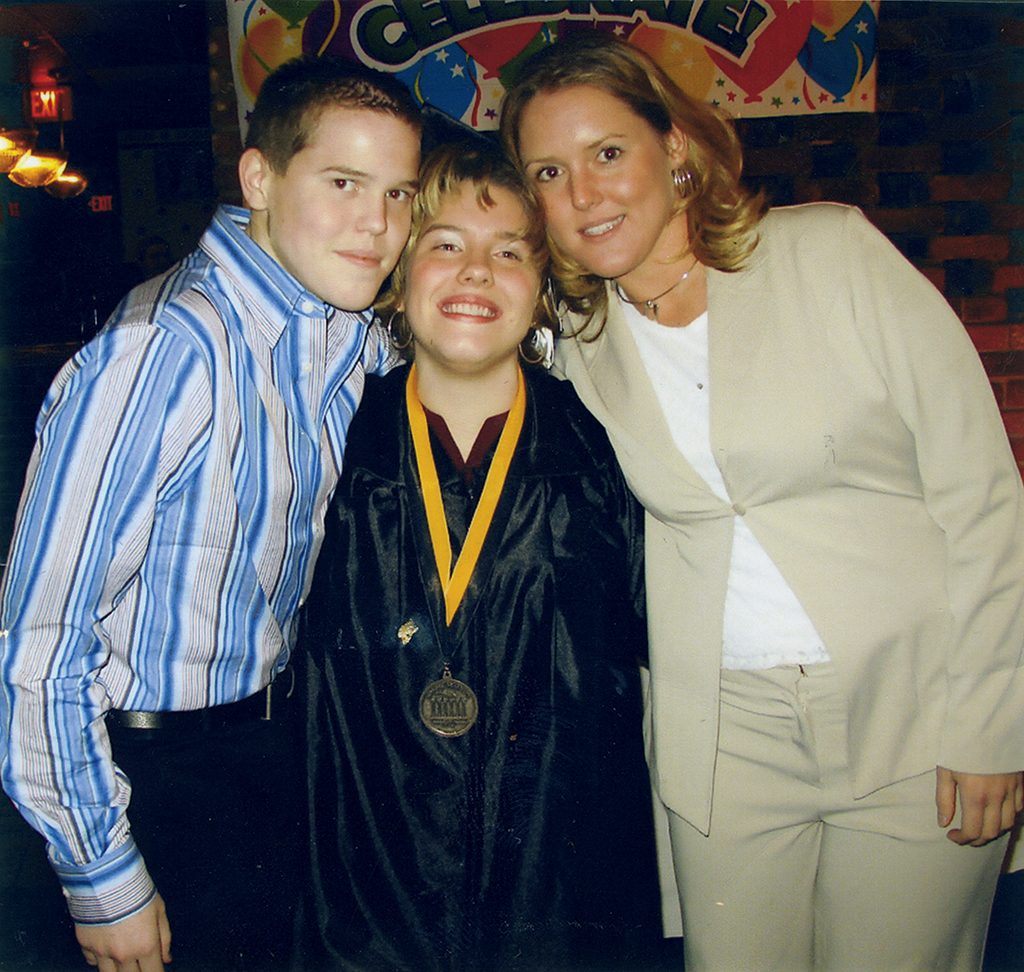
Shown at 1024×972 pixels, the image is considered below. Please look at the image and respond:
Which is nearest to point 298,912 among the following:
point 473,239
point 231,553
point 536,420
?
point 231,553

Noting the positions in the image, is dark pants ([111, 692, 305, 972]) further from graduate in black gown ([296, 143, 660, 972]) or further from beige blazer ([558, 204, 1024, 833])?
beige blazer ([558, 204, 1024, 833])

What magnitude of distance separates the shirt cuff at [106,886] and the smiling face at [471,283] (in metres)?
1.19

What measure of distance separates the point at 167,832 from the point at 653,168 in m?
1.73

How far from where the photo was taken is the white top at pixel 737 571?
5.76 feet

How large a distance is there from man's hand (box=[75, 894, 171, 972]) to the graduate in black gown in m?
0.38

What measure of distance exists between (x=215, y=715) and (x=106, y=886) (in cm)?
34

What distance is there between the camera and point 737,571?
1.79 meters

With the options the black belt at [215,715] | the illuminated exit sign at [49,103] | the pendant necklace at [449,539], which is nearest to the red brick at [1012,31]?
the pendant necklace at [449,539]

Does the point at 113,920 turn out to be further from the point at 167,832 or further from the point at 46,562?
the point at 46,562

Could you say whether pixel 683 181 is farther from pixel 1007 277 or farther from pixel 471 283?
pixel 1007 277

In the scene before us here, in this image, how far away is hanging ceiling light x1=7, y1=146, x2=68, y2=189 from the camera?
7008 millimetres

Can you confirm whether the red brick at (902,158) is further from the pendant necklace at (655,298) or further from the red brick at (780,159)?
the pendant necklace at (655,298)

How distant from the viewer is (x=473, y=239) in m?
1.97

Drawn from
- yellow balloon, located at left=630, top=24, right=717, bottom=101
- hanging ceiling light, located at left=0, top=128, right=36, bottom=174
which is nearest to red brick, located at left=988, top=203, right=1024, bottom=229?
yellow balloon, located at left=630, top=24, right=717, bottom=101
